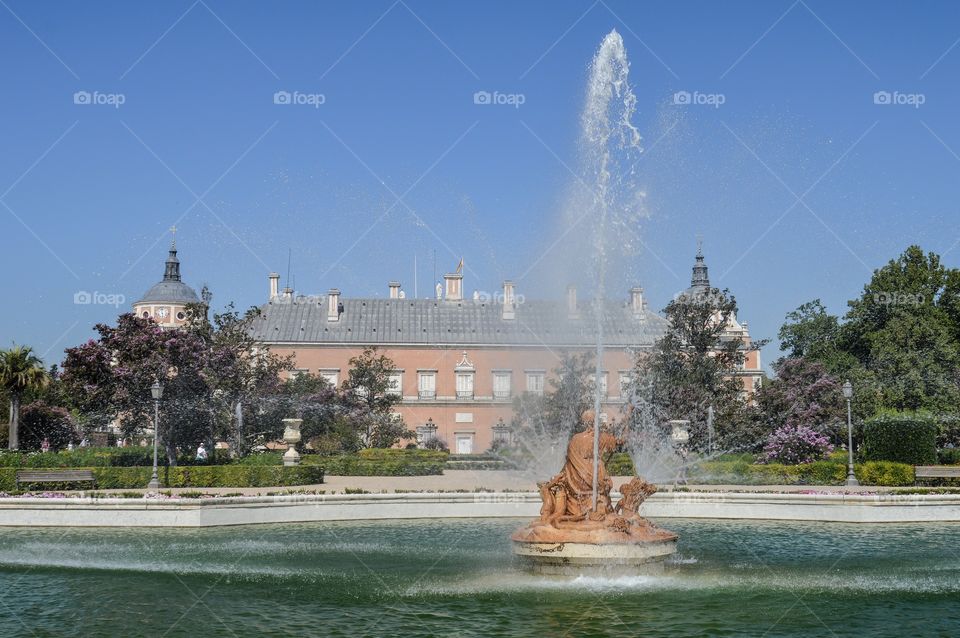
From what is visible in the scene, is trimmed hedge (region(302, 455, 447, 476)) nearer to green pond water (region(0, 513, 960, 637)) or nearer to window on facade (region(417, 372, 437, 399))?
green pond water (region(0, 513, 960, 637))

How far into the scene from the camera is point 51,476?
26.4 metres

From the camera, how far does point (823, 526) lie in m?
22.6

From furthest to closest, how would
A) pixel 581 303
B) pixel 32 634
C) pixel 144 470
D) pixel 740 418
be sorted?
pixel 740 418
pixel 144 470
pixel 581 303
pixel 32 634

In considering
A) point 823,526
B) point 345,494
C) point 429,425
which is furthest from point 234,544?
point 429,425

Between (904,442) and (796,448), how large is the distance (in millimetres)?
7128

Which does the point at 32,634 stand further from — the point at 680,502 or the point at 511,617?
the point at 680,502

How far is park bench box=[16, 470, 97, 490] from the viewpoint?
26.0 meters

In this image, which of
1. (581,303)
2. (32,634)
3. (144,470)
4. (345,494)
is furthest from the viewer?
(144,470)

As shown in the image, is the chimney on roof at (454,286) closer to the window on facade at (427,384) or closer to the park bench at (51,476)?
the window on facade at (427,384)

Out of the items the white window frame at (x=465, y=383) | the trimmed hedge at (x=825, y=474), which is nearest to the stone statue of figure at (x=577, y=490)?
the trimmed hedge at (x=825, y=474)

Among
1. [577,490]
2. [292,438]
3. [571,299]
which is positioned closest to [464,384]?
[292,438]

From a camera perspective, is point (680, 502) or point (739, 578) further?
point (680, 502)

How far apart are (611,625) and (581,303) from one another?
968 cm

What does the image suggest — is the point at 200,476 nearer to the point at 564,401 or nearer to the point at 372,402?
the point at 564,401
